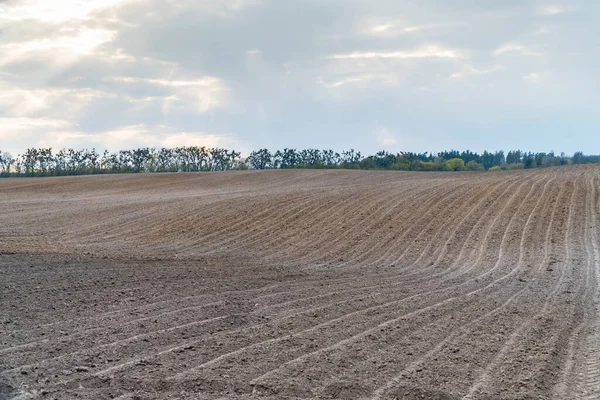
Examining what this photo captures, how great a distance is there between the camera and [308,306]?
9.67 metres

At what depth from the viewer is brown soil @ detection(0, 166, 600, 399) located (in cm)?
638

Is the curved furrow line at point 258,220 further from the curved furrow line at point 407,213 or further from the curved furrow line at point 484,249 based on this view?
the curved furrow line at point 484,249

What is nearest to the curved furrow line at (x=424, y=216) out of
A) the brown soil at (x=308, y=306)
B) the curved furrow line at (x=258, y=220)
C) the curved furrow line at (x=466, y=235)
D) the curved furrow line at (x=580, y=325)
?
the brown soil at (x=308, y=306)

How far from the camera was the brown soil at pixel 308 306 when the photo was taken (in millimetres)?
6383

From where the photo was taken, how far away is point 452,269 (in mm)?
14477

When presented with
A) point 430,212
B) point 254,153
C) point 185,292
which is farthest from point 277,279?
point 254,153

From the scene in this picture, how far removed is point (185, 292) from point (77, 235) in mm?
10614

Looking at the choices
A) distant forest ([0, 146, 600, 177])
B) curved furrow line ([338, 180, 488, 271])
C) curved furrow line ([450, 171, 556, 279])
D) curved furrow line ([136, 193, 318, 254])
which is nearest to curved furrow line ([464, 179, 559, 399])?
curved furrow line ([450, 171, 556, 279])

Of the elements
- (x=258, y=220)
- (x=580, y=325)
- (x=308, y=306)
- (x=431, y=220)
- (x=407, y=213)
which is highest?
(x=407, y=213)

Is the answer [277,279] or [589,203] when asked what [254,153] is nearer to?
[589,203]

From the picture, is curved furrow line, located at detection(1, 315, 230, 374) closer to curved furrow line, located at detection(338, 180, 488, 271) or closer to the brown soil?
the brown soil

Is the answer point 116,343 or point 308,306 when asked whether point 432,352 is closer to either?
point 308,306

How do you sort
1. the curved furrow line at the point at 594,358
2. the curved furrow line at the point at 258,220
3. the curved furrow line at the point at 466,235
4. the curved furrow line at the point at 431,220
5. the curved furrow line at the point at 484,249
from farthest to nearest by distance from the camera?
the curved furrow line at the point at 258,220 < the curved furrow line at the point at 431,220 < the curved furrow line at the point at 466,235 < the curved furrow line at the point at 484,249 < the curved furrow line at the point at 594,358

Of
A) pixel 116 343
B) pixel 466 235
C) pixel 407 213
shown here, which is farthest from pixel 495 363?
pixel 407 213
